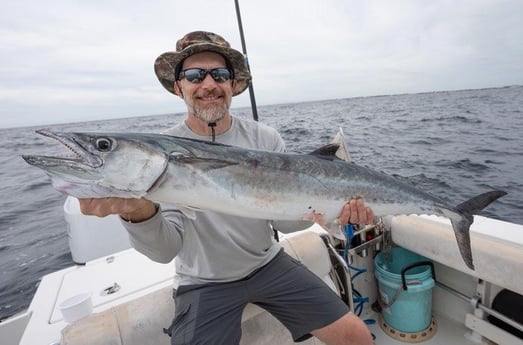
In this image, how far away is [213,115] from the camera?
288 cm

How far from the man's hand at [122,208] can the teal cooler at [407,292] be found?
291cm

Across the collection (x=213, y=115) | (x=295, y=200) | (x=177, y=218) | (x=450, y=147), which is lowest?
(x=450, y=147)

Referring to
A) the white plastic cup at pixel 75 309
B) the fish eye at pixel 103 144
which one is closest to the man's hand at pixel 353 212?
the fish eye at pixel 103 144

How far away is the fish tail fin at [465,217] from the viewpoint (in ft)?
8.93

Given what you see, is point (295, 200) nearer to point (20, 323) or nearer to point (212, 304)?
point (212, 304)

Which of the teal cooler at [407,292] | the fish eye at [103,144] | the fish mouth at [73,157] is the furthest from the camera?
the teal cooler at [407,292]

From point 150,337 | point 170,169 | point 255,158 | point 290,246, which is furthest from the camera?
point 290,246

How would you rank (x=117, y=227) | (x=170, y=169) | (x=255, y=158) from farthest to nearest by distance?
(x=117, y=227)
(x=255, y=158)
(x=170, y=169)

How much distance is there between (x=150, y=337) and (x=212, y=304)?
53 cm

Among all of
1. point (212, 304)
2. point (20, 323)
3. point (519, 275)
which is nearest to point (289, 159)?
point (212, 304)

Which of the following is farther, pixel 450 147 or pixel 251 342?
pixel 450 147

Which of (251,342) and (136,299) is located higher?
(136,299)

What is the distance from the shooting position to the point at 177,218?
2.64 m

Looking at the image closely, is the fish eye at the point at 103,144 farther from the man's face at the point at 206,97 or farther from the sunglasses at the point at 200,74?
the sunglasses at the point at 200,74
